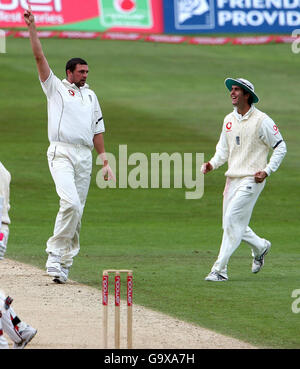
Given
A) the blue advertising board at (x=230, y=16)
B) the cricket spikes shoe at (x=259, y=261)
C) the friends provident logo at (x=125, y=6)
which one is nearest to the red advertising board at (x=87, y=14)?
the friends provident logo at (x=125, y=6)

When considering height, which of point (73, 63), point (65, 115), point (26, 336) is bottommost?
point (26, 336)

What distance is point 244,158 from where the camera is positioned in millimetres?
13070

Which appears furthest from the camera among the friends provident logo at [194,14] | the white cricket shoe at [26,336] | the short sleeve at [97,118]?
the friends provident logo at [194,14]

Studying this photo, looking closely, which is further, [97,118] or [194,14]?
[194,14]

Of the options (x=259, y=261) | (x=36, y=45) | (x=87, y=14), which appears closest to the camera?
(x=36, y=45)

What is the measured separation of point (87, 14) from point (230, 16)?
4.86 m

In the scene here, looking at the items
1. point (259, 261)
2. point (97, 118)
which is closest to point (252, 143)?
point (259, 261)

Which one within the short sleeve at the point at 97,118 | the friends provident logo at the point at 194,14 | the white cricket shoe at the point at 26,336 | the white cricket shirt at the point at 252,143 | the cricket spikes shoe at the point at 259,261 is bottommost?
the white cricket shoe at the point at 26,336

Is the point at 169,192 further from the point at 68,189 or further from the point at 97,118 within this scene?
the point at 68,189

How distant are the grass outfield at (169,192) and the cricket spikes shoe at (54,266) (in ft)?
1.49

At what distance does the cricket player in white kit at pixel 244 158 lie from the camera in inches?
510

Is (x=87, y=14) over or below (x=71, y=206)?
over

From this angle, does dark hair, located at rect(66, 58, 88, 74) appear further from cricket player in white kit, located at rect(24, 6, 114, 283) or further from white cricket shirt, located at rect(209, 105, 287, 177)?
white cricket shirt, located at rect(209, 105, 287, 177)

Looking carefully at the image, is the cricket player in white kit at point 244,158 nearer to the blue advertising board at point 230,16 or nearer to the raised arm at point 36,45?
the raised arm at point 36,45
